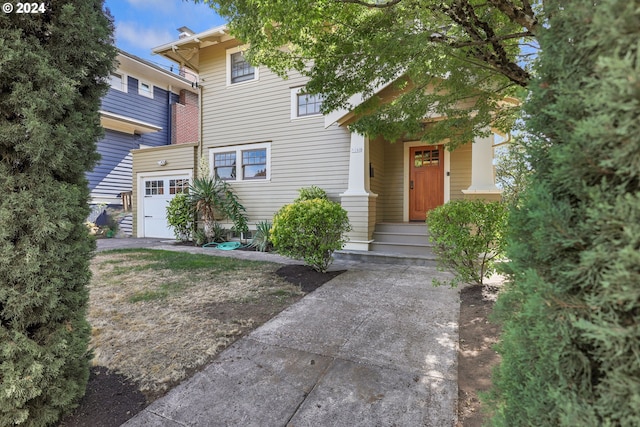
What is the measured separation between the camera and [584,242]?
82cm

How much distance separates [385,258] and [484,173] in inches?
106

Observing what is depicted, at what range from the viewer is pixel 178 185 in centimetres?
1019

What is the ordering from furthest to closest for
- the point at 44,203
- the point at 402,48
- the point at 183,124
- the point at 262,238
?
the point at 183,124
the point at 262,238
the point at 402,48
the point at 44,203

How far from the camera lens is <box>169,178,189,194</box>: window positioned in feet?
32.9

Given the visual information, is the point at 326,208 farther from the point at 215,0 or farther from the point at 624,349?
Result: the point at 624,349

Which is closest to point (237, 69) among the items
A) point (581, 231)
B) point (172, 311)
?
point (172, 311)

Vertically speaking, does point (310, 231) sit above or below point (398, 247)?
above

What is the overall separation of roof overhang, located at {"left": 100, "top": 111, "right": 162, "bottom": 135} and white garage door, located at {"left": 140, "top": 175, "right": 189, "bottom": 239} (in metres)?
3.00

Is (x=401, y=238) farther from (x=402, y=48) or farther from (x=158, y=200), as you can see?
(x=158, y=200)

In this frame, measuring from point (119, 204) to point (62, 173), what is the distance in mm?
12867

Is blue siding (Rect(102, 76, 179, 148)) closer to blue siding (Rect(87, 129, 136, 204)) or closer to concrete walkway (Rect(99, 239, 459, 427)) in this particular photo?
blue siding (Rect(87, 129, 136, 204))

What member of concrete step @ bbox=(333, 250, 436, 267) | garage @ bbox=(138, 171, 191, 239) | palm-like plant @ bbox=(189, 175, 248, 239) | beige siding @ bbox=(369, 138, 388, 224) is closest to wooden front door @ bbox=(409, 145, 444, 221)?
beige siding @ bbox=(369, 138, 388, 224)

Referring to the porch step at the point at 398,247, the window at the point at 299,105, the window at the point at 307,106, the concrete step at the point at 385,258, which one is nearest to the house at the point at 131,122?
the window at the point at 299,105

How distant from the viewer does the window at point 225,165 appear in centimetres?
942
